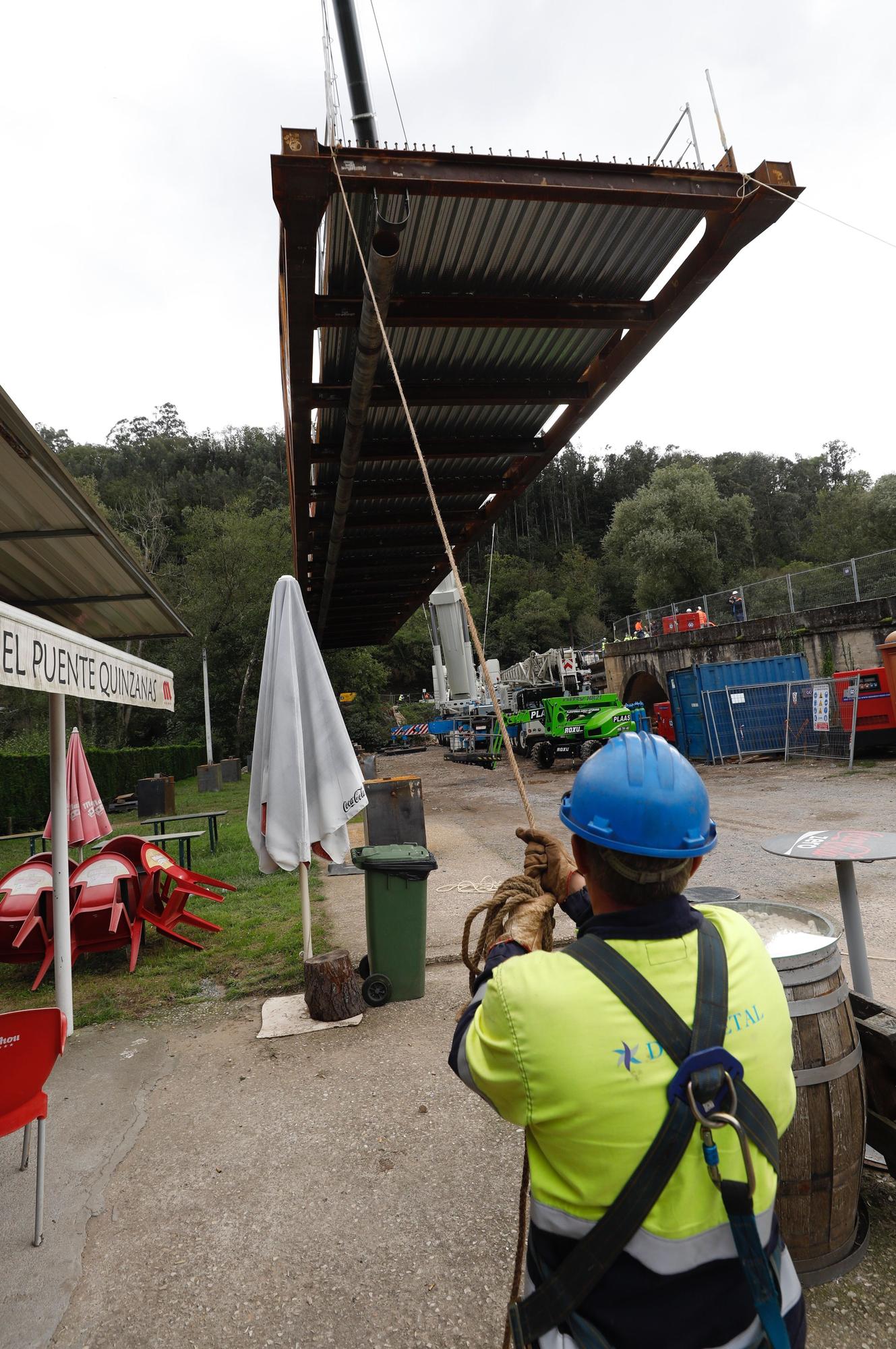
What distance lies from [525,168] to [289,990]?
20.1 ft

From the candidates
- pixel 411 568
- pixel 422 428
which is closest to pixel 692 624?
pixel 411 568

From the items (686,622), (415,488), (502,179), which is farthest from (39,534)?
(686,622)

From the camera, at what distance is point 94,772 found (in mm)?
23422

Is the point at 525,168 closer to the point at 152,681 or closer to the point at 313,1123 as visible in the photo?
the point at 152,681

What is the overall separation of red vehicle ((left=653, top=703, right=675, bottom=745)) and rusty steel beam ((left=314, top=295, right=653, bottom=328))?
15.9m

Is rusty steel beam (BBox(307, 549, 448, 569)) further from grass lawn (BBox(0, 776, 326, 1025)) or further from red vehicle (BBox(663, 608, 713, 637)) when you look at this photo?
red vehicle (BBox(663, 608, 713, 637))

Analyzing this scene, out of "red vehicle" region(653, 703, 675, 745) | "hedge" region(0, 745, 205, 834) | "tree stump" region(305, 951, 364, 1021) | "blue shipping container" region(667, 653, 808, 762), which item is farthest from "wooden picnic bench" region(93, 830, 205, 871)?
"red vehicle" region(653, 703, 675, 745)

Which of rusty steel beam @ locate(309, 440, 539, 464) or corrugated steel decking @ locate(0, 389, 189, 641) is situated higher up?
rusty steel beam @ locate(309, 440, 539, 464)

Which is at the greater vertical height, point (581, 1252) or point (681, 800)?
point (681, 800)

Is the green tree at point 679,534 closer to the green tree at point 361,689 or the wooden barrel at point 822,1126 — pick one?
the green tree at point 361,689

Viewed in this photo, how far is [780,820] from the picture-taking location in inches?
411

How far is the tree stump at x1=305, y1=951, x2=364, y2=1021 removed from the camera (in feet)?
15.5

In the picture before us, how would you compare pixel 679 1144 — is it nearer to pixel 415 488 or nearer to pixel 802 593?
pixel 415 488

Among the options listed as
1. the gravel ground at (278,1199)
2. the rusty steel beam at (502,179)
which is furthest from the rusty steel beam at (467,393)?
the gravel ground at (278,1199)
